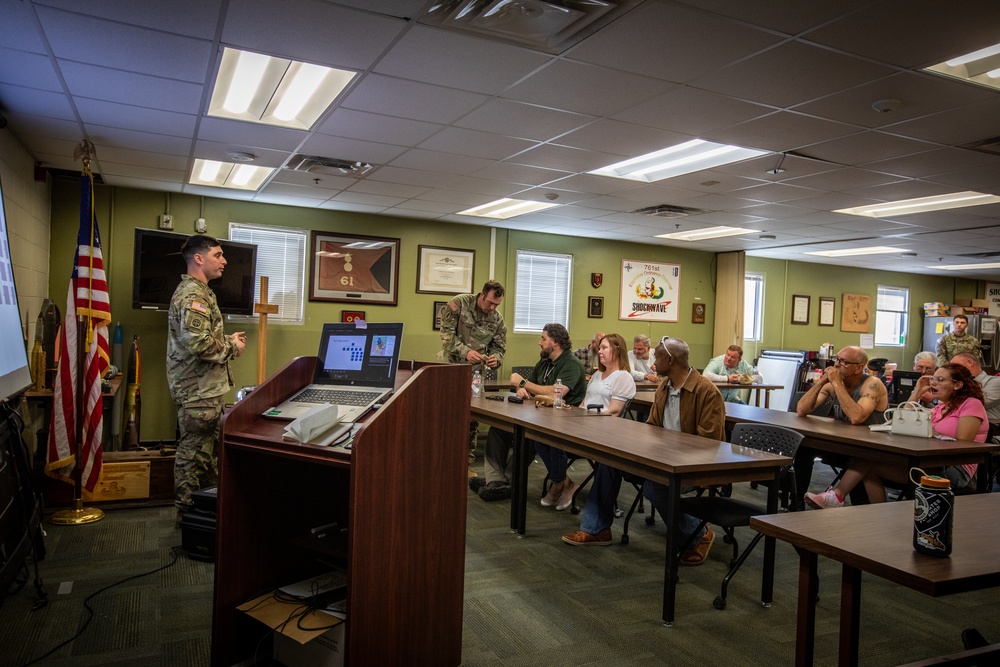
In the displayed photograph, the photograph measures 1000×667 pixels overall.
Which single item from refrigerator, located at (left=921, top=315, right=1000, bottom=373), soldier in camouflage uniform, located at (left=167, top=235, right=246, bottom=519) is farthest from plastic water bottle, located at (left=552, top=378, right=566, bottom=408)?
refrigerator, located at (left=921, top=315, right=1000, bottom=373)

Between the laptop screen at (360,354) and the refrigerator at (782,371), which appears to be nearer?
the laptop screen at (360,354)

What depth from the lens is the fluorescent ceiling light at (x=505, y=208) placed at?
682 cm

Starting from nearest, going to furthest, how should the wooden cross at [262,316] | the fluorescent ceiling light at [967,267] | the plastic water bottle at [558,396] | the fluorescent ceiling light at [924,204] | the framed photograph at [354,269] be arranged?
the plastic water bottle at [558,396] → the fluorescent ceiling light at [924,204] → the wooden cross at [262,316] → the framed photograph at [354,269] → the fluorescent ceiling light at [967,267]

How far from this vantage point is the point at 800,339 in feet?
35.5

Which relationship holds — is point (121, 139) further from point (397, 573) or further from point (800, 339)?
point (800, 339)

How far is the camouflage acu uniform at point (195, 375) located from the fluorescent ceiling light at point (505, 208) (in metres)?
3.34

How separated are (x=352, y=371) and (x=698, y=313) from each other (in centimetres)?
801

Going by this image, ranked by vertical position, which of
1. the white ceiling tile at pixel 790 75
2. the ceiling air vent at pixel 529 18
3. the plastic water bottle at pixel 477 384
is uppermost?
the ceiling air vent at pixel 529 18

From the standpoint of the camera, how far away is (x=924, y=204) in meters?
6.00

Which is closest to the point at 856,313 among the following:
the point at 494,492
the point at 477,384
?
the point at 477,384

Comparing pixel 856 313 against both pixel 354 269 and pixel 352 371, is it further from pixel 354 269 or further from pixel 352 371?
pixel 352 371

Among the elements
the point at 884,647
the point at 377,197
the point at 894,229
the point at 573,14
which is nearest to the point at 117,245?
the point at 377,197

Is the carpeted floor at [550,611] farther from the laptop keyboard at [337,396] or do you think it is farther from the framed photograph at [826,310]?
the framed photograph at [826,310]

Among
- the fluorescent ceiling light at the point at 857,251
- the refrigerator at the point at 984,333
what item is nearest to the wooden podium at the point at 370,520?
the fluorescent ceiling light at the point at 857,251
